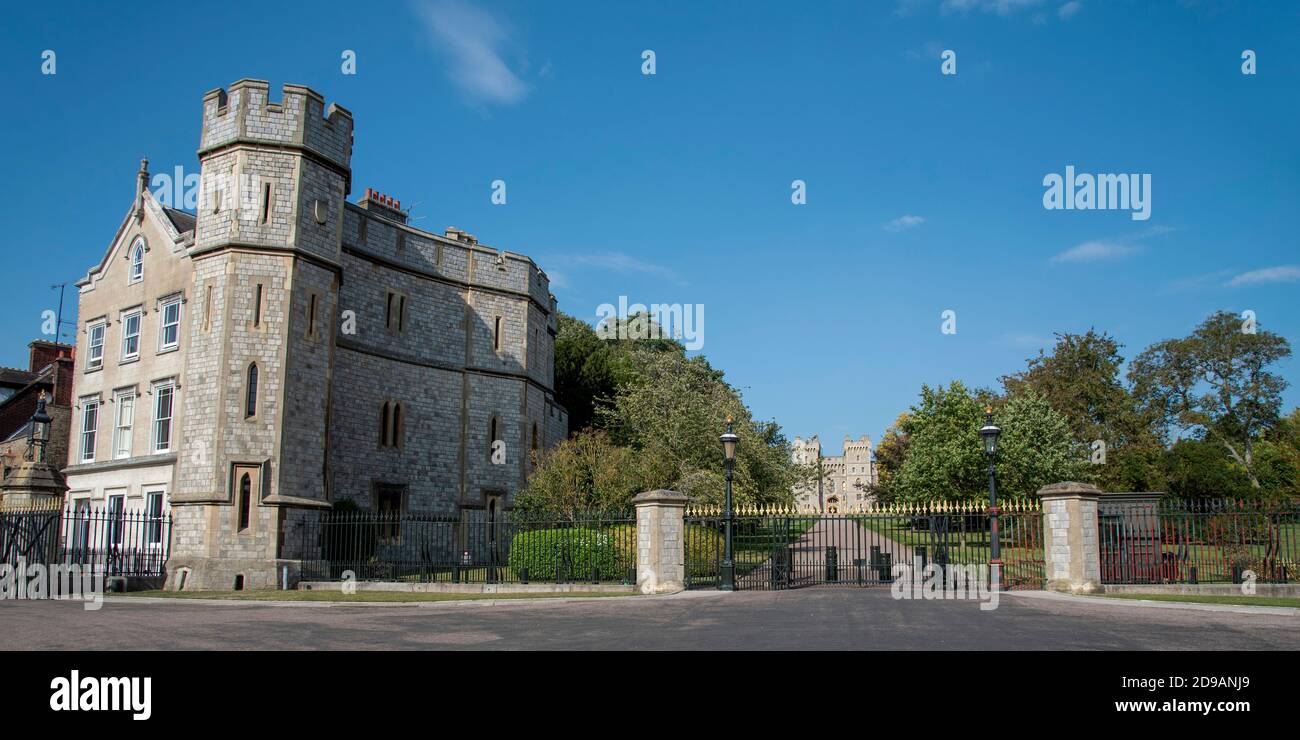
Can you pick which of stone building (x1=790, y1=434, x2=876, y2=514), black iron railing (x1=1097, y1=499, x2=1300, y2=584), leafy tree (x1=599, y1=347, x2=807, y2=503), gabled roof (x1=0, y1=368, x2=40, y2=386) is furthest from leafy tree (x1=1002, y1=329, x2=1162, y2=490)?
stone building (x1=790, y1=434, x2=876, y2=514)

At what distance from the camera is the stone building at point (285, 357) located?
83.7 ft

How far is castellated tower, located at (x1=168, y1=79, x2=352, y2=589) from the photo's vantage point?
82.1 feet

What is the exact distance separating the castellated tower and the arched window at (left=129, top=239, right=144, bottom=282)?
16.2 ft

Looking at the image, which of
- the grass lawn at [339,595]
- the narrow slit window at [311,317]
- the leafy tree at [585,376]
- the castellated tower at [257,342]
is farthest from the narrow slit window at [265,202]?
the leafy tree at [585,376]

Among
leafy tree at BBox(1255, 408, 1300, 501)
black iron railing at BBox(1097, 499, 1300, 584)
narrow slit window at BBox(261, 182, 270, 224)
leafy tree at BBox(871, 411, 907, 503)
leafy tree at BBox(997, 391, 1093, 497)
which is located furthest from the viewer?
leafy tree at BBox(871, 411, 907, 503)

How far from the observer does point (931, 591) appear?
19.6 m

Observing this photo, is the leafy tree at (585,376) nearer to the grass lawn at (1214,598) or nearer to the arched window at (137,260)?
the arched window at (137,260)

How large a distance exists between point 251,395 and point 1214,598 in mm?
23990

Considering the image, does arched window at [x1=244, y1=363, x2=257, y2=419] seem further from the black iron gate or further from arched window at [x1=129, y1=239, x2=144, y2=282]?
the black iron gate

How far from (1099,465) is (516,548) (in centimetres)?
4172
